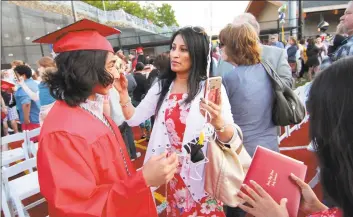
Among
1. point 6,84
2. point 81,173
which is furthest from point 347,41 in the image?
point 6,84

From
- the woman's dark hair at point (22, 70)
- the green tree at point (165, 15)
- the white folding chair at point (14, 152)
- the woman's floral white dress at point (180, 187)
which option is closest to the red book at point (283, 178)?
the woman's floral white dress at point (180, 187)

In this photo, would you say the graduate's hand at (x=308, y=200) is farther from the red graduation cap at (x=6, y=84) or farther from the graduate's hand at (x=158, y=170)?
the red graduation cap at (x=6, y=84)

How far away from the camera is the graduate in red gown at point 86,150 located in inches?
42.1

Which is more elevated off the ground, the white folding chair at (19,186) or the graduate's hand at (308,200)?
the graduate's hand at (308,200)

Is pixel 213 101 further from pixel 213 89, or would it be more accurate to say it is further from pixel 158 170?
pixel 158 170

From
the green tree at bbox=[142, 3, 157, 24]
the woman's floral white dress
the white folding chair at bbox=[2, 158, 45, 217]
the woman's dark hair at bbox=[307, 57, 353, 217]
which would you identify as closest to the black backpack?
the woman's floral white dress

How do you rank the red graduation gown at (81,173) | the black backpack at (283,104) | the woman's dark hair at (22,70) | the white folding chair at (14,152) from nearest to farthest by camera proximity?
the red graduation gown at (81,173), the black backpack at (283,104), the white folding chair at (14,152), the woman's dark hair at (22,70)

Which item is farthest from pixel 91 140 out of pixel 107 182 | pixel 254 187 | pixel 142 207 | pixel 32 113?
pixel 32 113

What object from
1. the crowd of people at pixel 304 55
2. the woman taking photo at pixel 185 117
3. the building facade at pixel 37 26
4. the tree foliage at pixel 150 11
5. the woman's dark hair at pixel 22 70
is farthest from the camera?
the tree foliage at pixel 150 11

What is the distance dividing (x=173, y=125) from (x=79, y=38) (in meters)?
0.81

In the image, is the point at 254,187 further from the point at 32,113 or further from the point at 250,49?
the point at 32,113

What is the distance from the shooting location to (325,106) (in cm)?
84

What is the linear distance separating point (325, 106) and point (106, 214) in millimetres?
874

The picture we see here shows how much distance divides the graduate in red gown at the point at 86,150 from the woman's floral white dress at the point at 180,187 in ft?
1.58
